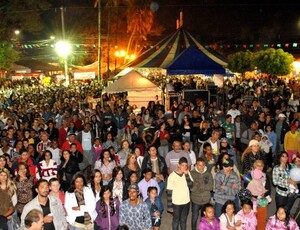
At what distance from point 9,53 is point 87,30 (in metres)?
16.2

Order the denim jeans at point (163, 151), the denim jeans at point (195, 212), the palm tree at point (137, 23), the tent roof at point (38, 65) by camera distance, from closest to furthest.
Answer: the denim jeans at point (195, 212) → the denim jeans at point (163, 151) → the tent roof at point (38, 65) → the palm tree at point (137, 23)

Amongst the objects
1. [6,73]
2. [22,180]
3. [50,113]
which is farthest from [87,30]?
[22,180]

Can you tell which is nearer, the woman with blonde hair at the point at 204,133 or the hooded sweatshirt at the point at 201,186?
the hooded sweatshirt at the point at 201,186

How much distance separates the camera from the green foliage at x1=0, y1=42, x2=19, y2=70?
36.0 metres

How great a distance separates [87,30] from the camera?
171ft

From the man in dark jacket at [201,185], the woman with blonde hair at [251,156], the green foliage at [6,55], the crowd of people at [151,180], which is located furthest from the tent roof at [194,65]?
the green foliage at [6,55]

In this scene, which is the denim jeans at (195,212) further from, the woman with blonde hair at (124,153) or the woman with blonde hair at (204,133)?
the woman with blonde hair at (204,133)

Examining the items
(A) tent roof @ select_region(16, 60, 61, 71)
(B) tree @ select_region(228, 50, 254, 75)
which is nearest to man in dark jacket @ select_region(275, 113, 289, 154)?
(B) tree @ select_region(228, 50, 254, 75)

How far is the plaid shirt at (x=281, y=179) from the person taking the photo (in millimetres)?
7242

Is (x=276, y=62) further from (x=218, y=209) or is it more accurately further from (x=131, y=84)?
(x=218, y=209)

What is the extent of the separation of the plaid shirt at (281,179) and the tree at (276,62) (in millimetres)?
26551

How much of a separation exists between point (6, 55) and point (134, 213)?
33730mm

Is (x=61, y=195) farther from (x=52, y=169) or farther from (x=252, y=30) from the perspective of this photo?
(x=252, y=30)

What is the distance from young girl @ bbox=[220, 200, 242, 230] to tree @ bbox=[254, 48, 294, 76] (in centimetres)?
2812
